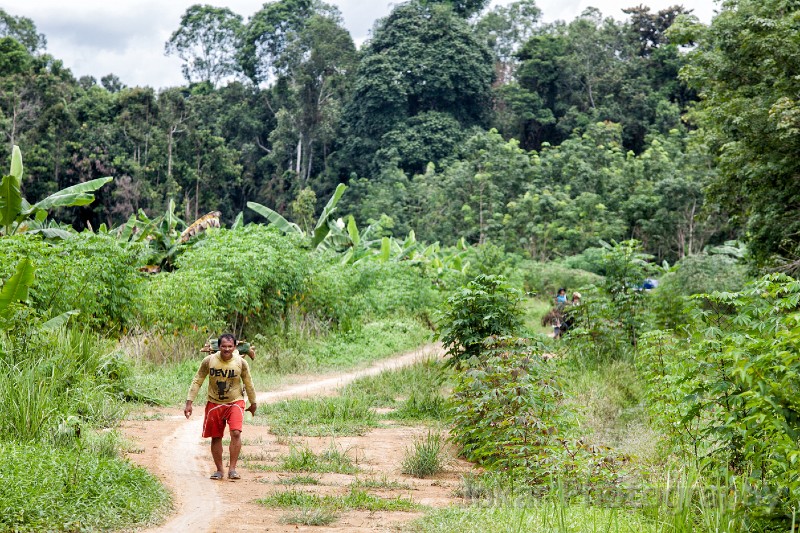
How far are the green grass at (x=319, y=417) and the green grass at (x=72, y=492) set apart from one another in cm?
345

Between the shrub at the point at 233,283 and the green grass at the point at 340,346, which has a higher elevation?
the shrub at the point at 233,283

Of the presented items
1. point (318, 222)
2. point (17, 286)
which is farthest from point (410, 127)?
point (17, 286)

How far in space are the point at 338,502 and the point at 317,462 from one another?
1.65 metres

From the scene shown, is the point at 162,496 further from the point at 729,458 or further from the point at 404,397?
the point at 404,397

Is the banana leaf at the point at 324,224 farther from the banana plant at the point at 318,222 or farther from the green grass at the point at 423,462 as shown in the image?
the green grass at the point at 423,462

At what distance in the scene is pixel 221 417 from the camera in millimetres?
7617

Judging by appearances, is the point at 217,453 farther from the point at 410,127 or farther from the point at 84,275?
the point at 410,127

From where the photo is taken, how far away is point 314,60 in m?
54.0

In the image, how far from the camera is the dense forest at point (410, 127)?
3622cm

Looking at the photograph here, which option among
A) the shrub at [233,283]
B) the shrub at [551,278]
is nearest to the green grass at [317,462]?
the shrub at [233,283]

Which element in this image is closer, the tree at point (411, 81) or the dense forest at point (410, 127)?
the dense forest at point (410, 127)

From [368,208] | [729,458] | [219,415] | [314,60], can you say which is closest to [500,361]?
[219,415]

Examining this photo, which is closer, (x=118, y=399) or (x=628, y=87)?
(x=118, y=399)

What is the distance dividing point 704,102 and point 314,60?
121 feet
